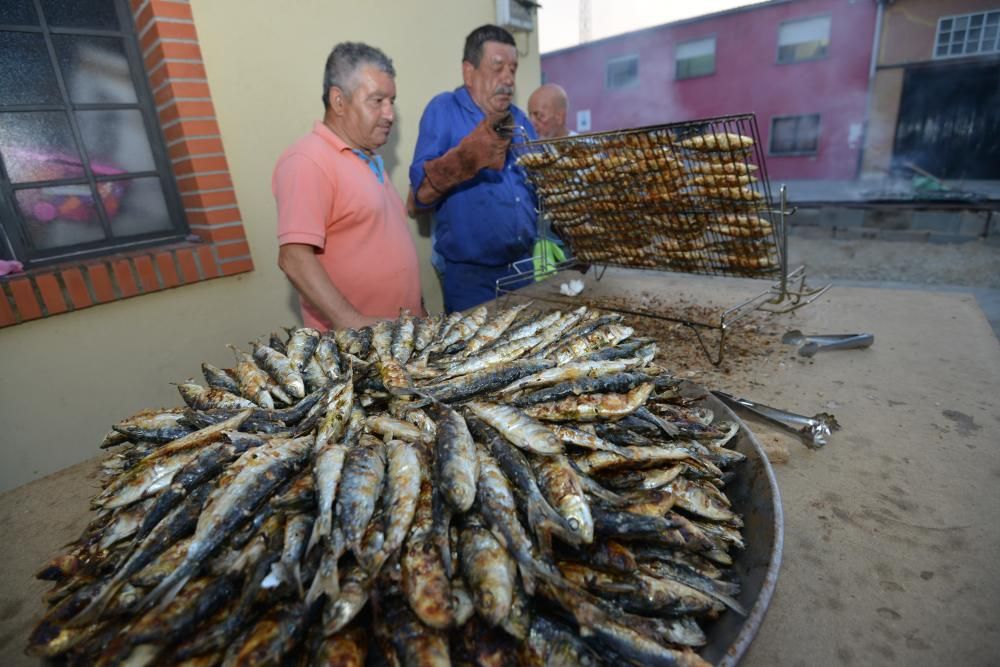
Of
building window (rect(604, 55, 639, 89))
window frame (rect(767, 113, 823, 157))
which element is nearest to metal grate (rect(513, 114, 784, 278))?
window frame (rect(767, 113, 823, 157))

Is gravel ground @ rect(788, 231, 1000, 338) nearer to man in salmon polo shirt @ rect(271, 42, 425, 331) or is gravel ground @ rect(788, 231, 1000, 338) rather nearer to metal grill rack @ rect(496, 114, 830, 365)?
metal grill rack @ rect(496, 114, 830, 365)

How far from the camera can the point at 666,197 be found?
3275 millimetres

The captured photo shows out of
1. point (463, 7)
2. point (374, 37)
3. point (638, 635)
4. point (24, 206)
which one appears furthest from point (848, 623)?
point (463, 7)

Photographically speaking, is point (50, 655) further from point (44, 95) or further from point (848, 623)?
point (44, 95)

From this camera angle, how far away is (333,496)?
1.30 meters

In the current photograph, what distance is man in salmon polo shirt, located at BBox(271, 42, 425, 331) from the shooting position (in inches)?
118

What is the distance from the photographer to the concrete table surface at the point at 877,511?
53.1 inches

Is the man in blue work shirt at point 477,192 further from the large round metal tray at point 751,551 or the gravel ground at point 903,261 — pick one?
the gravel ground at point 903,261

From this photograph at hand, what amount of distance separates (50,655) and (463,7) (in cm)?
701

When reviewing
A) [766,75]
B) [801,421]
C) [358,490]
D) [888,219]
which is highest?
[766,75]

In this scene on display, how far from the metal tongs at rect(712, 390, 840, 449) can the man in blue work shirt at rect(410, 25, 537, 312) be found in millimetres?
2743

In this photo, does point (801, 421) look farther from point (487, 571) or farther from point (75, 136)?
point (75, 136)

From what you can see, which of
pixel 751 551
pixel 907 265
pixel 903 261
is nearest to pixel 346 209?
pixel 751 551

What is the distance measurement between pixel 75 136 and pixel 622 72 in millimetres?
27882
